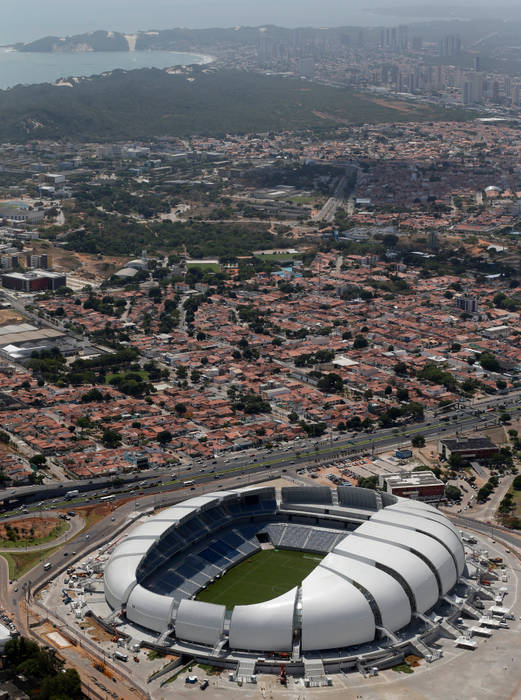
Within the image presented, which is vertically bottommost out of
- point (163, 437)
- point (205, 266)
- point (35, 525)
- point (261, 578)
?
point (205, 266)

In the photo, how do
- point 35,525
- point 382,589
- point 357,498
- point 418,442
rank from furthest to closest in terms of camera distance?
point 418,442
point 35,525
point 357,498
point 382,589

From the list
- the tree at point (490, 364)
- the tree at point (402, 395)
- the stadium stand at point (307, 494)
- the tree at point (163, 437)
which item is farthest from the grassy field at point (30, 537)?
the tree at point (490, 364)

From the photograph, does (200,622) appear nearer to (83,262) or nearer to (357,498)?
(357,498)

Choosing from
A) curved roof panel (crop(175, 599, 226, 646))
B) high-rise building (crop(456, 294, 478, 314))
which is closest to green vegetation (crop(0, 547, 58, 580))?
curved roof panel (crop(175, 599, 226, 646))

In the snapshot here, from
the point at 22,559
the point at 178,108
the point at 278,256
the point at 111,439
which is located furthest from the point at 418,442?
the point at 178,108

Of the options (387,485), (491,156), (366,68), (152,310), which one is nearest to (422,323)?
(152,310)

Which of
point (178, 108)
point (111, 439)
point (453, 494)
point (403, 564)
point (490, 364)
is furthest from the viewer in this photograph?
point (178, 108)

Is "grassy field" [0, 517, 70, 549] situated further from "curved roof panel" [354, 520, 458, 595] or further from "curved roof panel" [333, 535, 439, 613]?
"curved roof panel" [354, 520, 458, 595]
